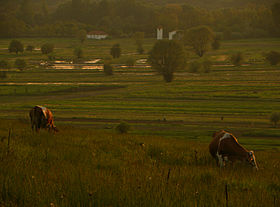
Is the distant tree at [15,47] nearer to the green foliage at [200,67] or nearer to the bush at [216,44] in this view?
the green foliage at [200,67]

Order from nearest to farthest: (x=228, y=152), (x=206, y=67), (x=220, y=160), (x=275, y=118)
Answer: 1. (x=220, y=160)
2. (x=228, y=152)
3. (x=275, y=118)
4. (x=206, y=67)

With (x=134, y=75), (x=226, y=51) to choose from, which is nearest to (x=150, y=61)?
(x=134, y=75)

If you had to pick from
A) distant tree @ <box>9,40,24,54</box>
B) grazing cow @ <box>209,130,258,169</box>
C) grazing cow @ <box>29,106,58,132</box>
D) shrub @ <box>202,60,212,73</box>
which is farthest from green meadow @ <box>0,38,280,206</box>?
distant tree @ <box>9,40,24,54</box>

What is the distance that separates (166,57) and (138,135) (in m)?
93.2

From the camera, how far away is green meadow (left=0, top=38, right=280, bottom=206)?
18.7 feet

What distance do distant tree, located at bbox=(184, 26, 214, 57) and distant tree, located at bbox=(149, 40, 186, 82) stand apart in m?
59.0

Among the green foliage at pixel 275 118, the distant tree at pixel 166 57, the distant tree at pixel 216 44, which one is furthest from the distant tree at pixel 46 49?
the green foliage at pixel 275 118

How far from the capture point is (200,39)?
179 metres

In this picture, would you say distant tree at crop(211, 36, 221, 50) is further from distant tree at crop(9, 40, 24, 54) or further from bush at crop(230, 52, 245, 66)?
distant tree at crop(9, 40, 24, 54)

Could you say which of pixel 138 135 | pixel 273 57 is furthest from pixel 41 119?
pixel 273 57

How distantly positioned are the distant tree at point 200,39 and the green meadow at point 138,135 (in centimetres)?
660

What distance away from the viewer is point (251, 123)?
197 ft

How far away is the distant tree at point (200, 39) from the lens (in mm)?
177375

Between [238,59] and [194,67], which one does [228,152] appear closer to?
[194,67]
